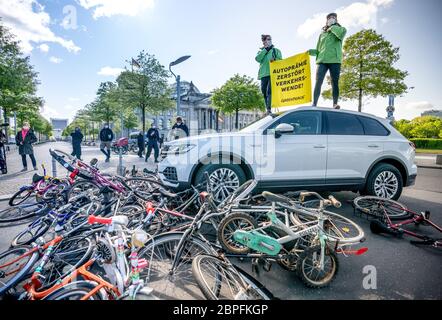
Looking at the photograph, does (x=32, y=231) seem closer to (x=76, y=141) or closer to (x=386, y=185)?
(x=386, y=185)

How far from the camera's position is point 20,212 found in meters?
4.50

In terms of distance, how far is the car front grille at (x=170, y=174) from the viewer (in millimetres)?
4090

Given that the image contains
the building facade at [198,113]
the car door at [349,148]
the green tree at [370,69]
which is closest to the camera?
the car door at [349,148]

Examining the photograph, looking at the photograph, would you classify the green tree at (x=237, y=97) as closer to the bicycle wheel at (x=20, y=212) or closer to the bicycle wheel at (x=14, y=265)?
the bicycle wheel at (x=20, y=212)

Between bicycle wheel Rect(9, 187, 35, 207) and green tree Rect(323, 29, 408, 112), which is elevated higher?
green tree Rect(323, 29, 408, 112)

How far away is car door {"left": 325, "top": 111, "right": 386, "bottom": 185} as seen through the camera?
4449 mm

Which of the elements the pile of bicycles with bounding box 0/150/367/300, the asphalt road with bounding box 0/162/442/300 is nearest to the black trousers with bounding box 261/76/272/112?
the pile of bicycles with bounding box 0/150/367/300

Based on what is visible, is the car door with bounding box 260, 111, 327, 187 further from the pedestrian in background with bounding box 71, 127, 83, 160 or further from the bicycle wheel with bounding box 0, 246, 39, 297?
the pedestrian in background with bounding box 71, 127, 83, 160

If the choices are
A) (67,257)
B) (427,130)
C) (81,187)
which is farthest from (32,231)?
(427,130)

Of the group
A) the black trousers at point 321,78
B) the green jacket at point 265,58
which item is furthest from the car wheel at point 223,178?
the green jacket at point 265,58

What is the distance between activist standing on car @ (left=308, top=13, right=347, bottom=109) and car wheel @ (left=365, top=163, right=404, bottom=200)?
196 cm

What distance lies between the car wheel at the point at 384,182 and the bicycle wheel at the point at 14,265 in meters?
5.63

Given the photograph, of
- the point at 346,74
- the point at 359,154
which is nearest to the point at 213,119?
the point at 346,74

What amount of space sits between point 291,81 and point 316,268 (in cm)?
493
